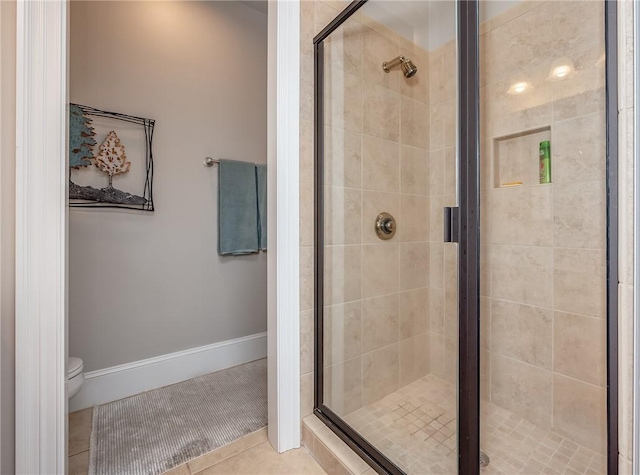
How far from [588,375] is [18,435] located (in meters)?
2.02

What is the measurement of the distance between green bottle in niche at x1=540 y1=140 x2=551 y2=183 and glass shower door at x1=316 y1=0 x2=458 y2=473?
0.57m

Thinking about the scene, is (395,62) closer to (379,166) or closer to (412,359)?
(379,166)

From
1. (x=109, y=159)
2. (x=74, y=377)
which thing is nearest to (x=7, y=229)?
(x=74, y=377)

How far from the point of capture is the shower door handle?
90cm

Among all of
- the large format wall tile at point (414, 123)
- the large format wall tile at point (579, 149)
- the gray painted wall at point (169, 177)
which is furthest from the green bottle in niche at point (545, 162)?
the gray painted wall at point (169, 177)

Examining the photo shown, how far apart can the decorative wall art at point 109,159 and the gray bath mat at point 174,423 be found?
1.10 m

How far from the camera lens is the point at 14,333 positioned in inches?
34.6

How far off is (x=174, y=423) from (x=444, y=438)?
1223 mm

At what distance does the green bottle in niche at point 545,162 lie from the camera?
4.47ft

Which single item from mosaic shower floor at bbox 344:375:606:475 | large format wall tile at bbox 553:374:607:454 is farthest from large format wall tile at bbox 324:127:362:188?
large format wall tile at bbox 553:374:607:454

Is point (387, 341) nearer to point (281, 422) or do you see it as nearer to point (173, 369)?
point (281, 422)

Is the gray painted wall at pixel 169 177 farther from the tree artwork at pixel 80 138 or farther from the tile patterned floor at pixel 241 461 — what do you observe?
the tile patterned floor at pixel 241 461

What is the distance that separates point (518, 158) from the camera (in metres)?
1.48

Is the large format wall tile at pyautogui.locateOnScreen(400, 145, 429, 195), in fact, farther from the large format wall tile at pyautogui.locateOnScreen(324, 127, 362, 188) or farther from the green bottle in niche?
the green bottle in niche
